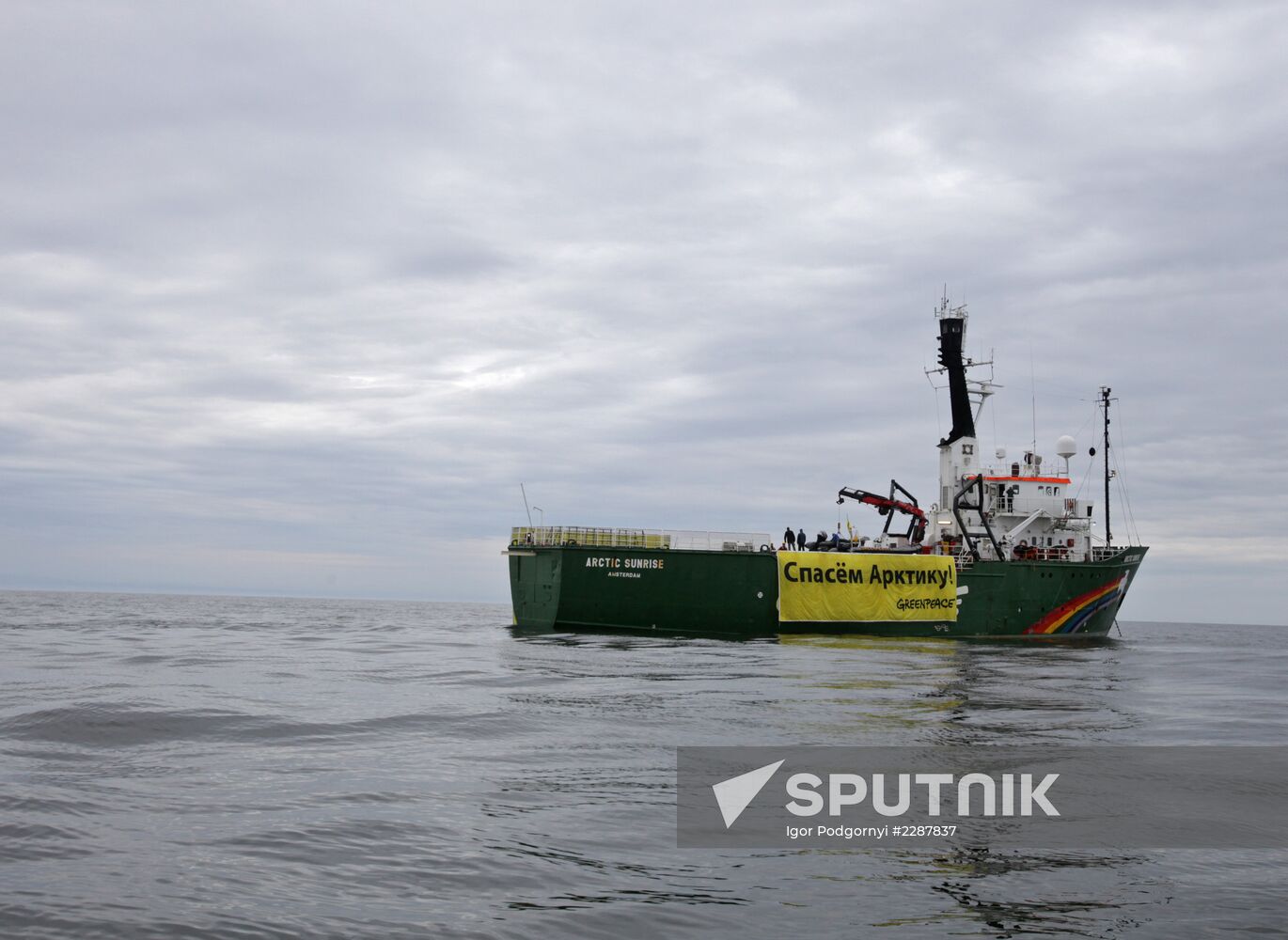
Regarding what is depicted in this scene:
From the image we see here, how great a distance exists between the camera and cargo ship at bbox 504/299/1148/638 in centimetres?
4141

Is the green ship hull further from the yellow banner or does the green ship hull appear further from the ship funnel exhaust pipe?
the ship funnel exhaust pipe

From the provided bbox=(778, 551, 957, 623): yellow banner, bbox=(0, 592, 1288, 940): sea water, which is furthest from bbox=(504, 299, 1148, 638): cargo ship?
bbox=(0, 592, 1288, 940): sea water

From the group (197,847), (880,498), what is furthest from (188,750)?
(880,498)

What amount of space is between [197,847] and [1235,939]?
25.0 feet

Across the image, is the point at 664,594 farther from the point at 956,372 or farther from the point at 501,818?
the point at 501,818

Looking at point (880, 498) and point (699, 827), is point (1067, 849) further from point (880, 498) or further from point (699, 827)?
point (880, 498)

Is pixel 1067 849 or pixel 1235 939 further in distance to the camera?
pixel 1067 849

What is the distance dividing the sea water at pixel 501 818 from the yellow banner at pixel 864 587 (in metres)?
18.4

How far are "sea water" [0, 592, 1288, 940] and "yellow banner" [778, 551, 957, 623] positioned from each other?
18.4 m

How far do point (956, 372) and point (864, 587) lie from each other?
54.9 feet

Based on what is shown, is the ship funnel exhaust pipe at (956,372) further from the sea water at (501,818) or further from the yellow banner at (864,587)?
the sea water at (501,818)

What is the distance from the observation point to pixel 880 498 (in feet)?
168

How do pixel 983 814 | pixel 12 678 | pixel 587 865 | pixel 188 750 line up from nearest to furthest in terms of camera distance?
pixel 587 865, pixel 983 814, pixel 188 750, pixel 12 678

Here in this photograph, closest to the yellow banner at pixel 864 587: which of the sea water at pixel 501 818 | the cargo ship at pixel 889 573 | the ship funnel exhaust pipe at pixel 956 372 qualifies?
the cargo ship at pixel 889 573
